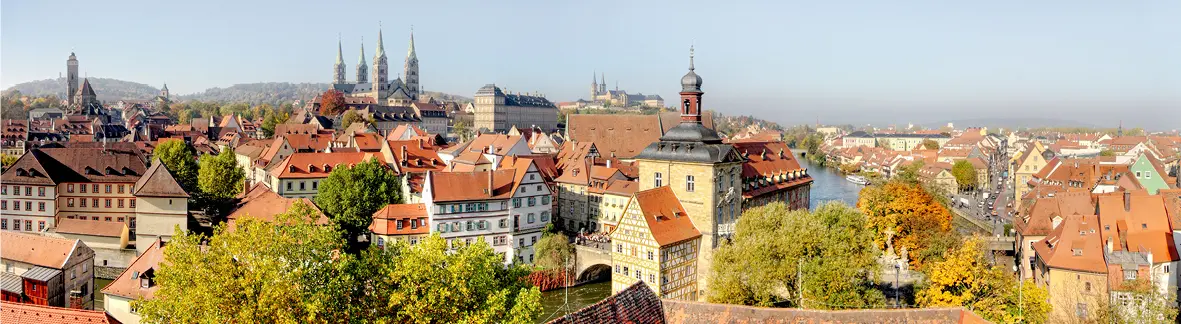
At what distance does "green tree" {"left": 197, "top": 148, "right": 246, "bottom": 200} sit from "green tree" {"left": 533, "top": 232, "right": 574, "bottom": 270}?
19434mm

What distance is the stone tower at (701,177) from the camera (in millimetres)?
34531

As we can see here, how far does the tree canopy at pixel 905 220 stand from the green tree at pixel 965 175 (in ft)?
143

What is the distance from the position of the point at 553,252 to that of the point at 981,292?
59.1ft

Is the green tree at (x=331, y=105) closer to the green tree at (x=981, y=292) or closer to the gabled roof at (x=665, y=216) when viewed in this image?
the gabled roof at (x=665, y=216)

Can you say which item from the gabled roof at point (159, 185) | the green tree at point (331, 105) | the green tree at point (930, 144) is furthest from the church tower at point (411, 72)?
the gabled roof at point (159, 185)

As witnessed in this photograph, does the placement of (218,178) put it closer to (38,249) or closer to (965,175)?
(38,249)

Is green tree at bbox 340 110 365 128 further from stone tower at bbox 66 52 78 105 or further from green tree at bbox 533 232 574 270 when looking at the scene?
stone tower at bbox 66 52 78 105

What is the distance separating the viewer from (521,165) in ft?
139

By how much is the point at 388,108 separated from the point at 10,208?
72192 millimetres

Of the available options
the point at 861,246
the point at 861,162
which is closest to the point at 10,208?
the point at 861,246

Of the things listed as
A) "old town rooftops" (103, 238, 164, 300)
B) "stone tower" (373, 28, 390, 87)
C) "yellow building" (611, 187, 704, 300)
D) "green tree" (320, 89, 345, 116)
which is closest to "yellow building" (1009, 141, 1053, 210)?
"yellow building" (611, 187, 704, 300)

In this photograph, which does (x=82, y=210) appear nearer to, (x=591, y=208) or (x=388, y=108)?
(x=591, y=208)

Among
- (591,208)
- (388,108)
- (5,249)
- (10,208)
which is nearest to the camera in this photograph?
(5,249)

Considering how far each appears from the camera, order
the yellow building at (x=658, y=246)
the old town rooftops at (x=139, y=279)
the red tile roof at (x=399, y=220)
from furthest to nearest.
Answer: the red tile roof at (x=399, y=220)
the yellow building at (x=658, y=246)
the old town rooftops at (x=139, y=279)
